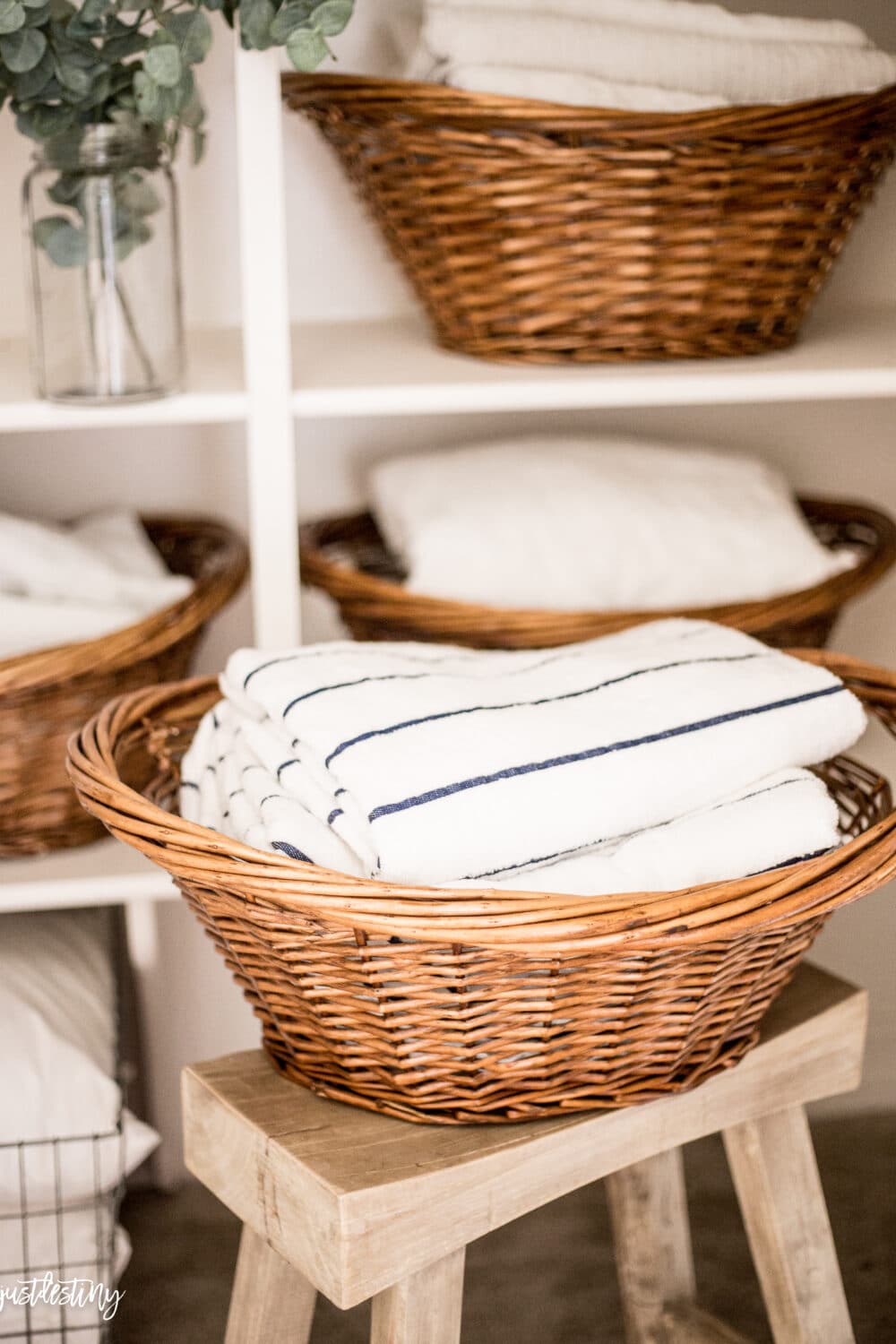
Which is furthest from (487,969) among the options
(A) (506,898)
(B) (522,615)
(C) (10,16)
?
(C) (10,16)

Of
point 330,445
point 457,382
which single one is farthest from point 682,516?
point 330,445

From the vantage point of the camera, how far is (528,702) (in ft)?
2.62

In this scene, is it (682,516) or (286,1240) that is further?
(682,516)

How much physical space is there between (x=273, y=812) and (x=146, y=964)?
0.76m

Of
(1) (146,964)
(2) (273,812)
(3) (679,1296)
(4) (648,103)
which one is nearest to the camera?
(2) (273,812)

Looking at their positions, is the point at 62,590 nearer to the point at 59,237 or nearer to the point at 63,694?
the point at 63,694

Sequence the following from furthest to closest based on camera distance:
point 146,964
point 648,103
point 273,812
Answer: point 146,964 < point 648,103 < point 273,812

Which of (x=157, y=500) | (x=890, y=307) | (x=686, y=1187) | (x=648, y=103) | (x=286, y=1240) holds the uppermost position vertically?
(x=648, y=103)

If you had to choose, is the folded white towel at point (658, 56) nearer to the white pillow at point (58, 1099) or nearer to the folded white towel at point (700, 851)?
the folded white towel at point (700, 851)

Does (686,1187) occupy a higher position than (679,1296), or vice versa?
(679,1296)

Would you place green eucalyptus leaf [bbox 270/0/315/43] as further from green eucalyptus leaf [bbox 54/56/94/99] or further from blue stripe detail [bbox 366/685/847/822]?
blue stripe detail [bbox 366/685/847/822]

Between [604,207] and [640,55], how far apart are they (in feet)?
0.42

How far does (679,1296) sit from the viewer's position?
46.1 inches

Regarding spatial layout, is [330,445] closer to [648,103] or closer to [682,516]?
[682,516]
